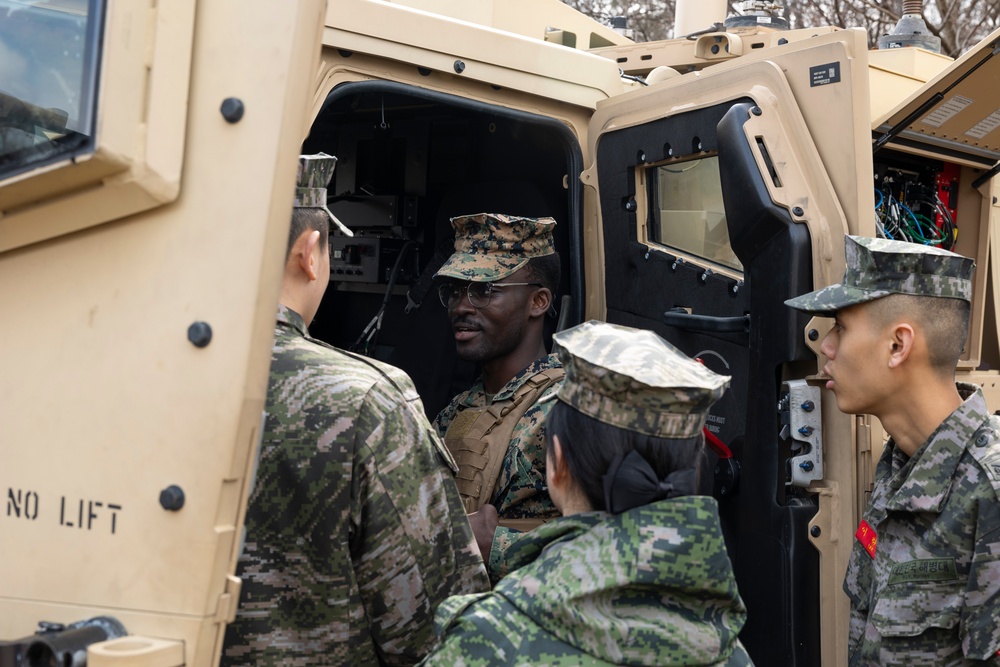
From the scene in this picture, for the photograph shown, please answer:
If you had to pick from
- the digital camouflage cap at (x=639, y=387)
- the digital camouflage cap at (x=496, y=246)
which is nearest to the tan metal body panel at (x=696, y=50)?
the digital camouflage cap at (x=496, y=246)

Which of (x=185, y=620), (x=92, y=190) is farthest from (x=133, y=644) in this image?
(x=92, y=190)

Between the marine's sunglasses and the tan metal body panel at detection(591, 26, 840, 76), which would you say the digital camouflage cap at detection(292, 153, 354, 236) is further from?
the tan metal body panel at detection(591, 26, 840, 76)

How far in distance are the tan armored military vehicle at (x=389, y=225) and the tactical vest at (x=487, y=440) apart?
1.38ft

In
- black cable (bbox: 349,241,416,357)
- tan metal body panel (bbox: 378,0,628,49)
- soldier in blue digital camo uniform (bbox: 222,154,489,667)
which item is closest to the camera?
soldier in blue digital camo uniform (bbox: 222,154,489,667)

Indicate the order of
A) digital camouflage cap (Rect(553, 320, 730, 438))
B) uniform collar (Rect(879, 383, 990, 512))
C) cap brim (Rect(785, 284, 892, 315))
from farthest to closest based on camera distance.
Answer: cap brim (Rect(785, 284, 892, 315)), uniform collar (Rect(879, 383, 990, 512)), digital camouflage cap (Rect(553, 320, 730, 438))

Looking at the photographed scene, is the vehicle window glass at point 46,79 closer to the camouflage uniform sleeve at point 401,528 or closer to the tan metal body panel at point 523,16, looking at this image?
the camouflage uniform sleeve at point 401,528

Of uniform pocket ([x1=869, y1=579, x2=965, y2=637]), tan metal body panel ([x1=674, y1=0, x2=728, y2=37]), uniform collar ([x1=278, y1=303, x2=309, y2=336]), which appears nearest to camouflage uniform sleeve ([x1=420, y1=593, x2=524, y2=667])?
uniform collar ([x1=278, y1=303, x2=309, y2=336])

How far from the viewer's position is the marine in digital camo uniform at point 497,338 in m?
Answer: 2.99

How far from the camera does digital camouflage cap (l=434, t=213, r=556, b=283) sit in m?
3.22

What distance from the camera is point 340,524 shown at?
1.89 metres

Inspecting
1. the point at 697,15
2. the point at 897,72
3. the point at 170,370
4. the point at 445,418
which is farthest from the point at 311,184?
the point at 697,15

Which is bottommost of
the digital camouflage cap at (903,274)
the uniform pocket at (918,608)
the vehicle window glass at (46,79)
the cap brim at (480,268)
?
the uniform pocket at (918,608)

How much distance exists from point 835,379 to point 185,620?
1545mm

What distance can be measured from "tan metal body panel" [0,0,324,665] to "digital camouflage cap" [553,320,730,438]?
0.44m
